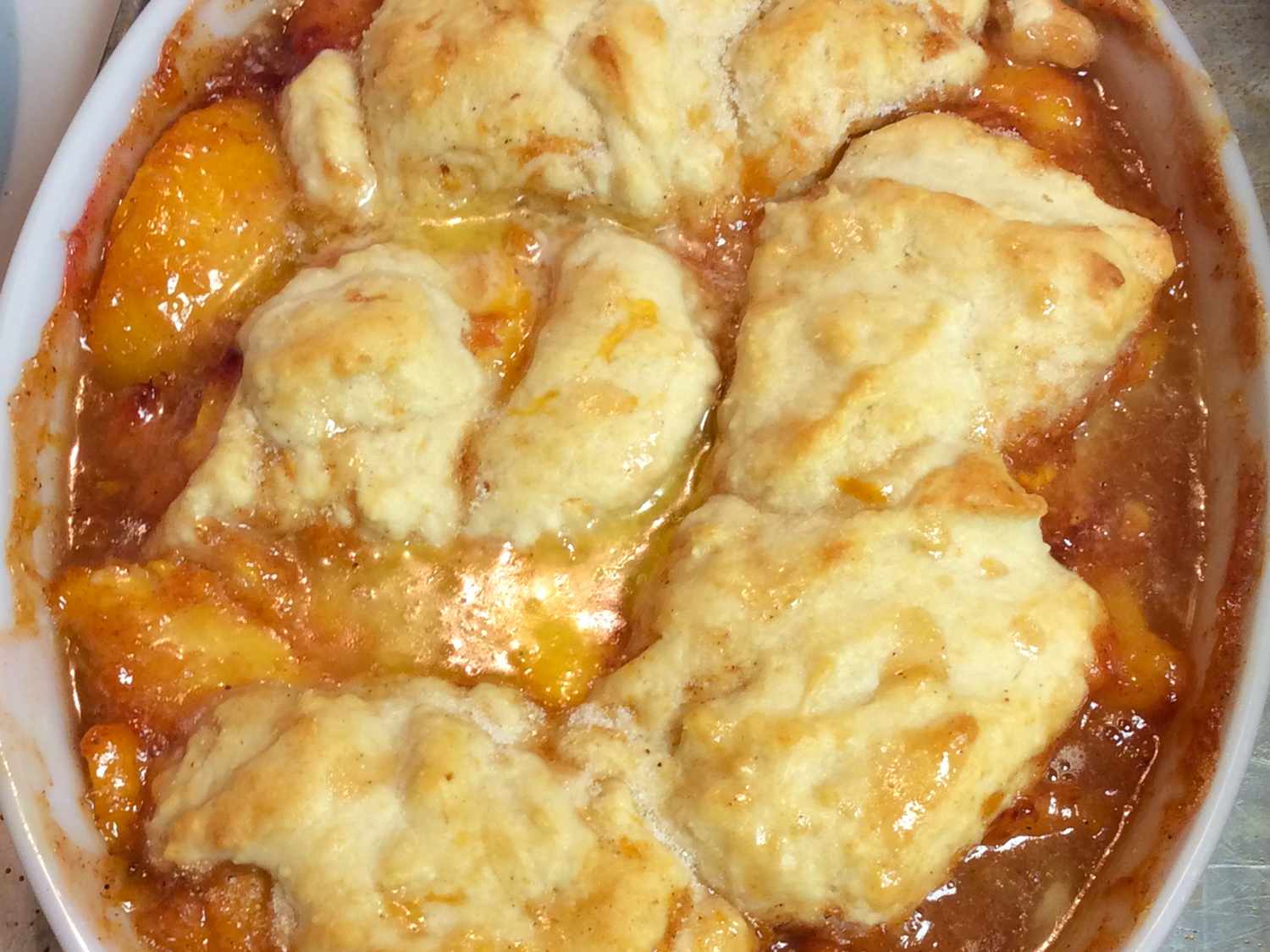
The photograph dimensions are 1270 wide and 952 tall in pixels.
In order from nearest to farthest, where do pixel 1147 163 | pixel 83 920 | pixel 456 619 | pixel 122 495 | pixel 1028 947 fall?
pixel 83 920 → pixel 1028 947 → pixel 456 619 → pixel 122 495 → pixel 1147 163

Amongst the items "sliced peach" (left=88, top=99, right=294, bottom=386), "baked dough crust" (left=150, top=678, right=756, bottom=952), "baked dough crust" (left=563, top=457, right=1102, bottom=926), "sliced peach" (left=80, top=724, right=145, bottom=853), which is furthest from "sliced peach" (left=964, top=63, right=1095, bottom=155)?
"sliced peach" (left=80, top=724, right=145, bottom=853)

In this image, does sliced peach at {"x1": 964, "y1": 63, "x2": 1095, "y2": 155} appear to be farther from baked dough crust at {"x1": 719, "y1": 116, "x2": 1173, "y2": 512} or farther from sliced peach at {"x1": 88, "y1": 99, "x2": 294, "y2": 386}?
sliced peach at {"x1": 88, "y1": 99, "x2": 294, "y2": 386}

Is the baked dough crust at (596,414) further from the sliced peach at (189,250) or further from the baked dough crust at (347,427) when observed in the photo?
the sliced peach at (189,250)

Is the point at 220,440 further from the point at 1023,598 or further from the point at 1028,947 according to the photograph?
the point at 1028,947

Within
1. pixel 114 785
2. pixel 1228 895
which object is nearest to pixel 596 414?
pixel 114 785

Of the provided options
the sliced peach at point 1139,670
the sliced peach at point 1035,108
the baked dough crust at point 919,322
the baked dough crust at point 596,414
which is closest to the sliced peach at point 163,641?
the baked dough crust at point 596,414

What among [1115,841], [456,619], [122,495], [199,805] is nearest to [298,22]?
[122,495]

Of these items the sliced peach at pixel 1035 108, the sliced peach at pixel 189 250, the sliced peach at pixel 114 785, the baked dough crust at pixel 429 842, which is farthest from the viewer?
the sliced peach at pixel 1035 108

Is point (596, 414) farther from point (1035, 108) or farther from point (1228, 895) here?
point (1228, 895)
